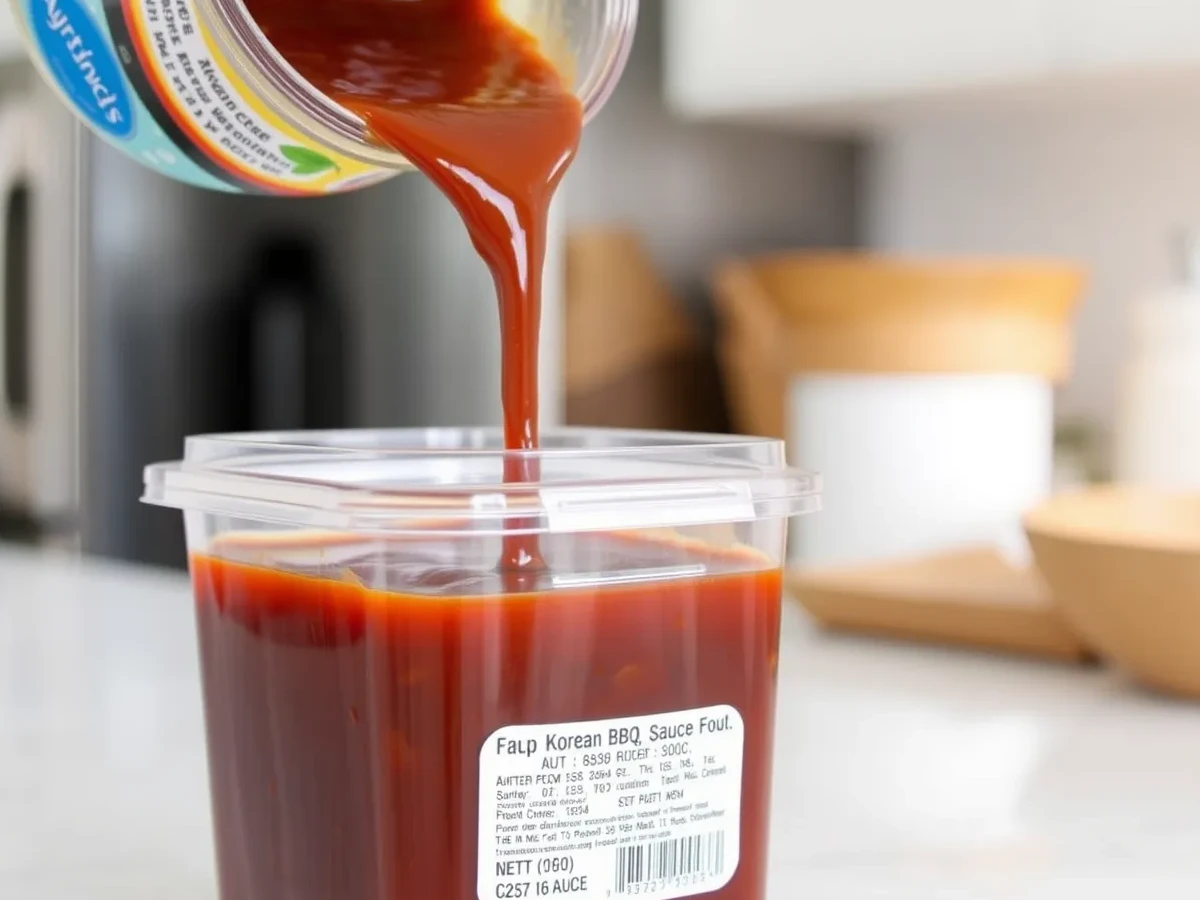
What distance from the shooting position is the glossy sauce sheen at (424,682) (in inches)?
18.6

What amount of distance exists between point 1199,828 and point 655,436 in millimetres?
292

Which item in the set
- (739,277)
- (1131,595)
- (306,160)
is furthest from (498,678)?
(739,277)

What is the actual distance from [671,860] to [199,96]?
0.30 metres

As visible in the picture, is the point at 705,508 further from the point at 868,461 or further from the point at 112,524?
the point at 112,524

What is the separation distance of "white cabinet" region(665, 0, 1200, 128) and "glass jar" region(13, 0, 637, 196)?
0.82 meters

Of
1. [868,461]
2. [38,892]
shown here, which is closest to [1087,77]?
[868,461]

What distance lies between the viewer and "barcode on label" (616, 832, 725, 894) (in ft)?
1.58

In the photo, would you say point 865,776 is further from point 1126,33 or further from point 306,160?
point 1126,33

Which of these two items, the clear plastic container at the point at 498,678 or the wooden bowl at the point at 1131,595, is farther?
the wooden bowl at the point at 1131,595

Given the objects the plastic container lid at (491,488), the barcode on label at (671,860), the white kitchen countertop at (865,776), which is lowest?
the white kitchen countertop at (865,776)

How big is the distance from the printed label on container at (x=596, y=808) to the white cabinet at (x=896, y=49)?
0.93 m

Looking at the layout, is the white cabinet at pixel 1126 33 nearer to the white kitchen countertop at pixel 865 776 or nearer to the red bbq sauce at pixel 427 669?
the white kitchen countertop at pixel 865 776

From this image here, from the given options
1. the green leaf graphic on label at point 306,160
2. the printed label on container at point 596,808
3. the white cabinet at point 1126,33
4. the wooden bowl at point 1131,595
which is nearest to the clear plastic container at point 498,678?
the printed label on container at point 596,808

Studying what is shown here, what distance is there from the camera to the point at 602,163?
163 centimetres
